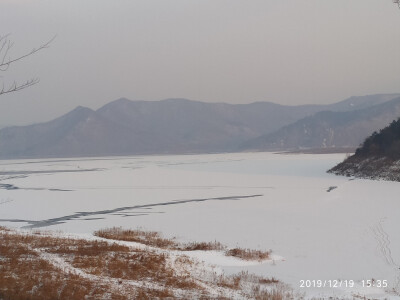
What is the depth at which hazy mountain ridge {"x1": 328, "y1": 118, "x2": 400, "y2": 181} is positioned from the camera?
2167 inches

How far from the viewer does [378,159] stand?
198 ft

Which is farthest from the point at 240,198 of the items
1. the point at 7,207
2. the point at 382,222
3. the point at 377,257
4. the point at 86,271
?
the point at 86,271

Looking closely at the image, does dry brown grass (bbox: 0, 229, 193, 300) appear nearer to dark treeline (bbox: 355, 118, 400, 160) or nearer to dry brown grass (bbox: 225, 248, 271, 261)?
dry brown grass (bbox: 225, 248, 271, 261)

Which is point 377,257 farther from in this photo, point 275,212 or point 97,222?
point 97,222

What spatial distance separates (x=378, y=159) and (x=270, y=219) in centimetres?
3752

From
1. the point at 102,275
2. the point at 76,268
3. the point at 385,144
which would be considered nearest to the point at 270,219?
the point at 76,268

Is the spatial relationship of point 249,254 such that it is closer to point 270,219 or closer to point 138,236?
point 138,236

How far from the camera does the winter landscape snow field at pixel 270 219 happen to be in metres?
16.7

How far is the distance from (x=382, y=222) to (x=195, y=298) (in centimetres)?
1688

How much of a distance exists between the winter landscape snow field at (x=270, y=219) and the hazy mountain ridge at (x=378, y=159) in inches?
171

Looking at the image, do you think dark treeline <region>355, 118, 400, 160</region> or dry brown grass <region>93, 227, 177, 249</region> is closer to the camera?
dry brown grass <region>93, 227, 177, 249</region>

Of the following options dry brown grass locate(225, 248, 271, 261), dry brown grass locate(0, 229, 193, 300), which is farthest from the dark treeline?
dry brown grass locate(0, 229, 193, 300)

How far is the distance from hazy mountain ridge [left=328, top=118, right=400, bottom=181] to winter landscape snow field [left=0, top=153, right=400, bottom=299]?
14.2 ft

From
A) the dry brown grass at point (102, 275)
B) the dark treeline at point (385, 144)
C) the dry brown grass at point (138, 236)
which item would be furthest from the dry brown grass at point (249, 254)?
the dark treeline at point (385, 144)
